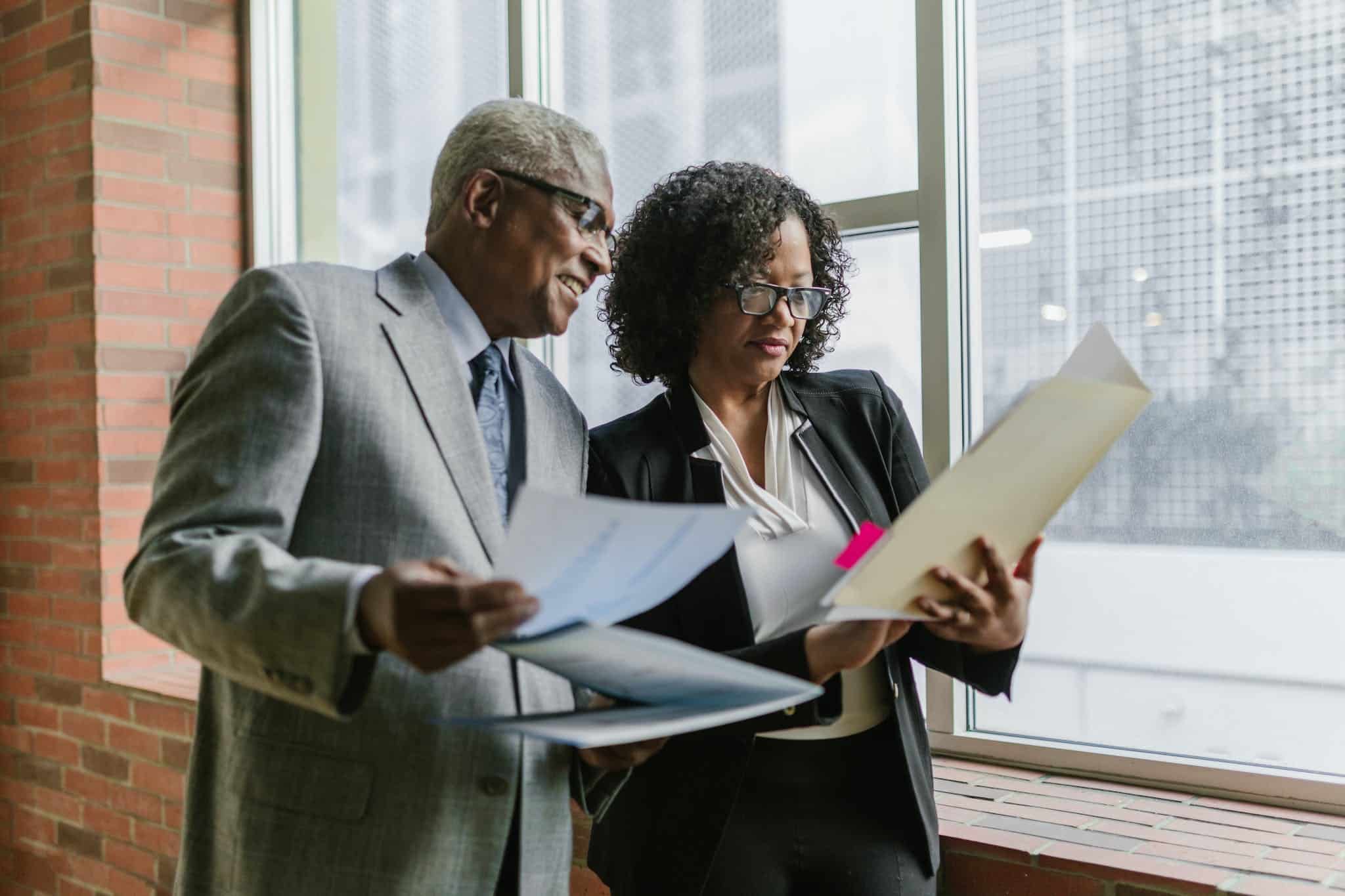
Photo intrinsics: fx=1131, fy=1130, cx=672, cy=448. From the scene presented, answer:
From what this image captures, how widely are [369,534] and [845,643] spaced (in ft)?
1.85

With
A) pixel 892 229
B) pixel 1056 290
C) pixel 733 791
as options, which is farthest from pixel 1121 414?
pixel 892 229

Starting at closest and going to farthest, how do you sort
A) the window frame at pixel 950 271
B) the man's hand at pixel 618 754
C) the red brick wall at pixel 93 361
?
the man's hand at pixel 618 754 < the window frame at pixel 950 271 < the red brick wall at pixel 93 361

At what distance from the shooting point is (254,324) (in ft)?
3.88

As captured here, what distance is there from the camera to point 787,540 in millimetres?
1546

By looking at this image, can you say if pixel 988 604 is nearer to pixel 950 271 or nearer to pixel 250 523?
pixel 250 523

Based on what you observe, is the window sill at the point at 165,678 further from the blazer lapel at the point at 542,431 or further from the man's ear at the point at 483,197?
the man's ear at the point at 483,197

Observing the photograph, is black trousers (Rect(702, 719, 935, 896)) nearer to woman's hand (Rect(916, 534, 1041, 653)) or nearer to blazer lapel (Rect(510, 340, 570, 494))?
woman's hand (Rect(916, 534, 1041, 653))

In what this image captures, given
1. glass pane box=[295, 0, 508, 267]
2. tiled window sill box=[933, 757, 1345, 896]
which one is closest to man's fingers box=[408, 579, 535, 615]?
tiled window sill box=[933, 757, 1345, 896]

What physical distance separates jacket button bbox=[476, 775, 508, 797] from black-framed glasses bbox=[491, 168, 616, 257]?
25.6 inches

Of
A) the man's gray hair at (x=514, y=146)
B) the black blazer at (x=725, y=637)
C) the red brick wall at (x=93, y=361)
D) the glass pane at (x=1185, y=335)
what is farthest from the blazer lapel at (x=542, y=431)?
the red brick wall at (x=93, y=361)

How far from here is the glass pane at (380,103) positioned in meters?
3.12

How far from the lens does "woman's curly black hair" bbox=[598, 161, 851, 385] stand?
1677 mm

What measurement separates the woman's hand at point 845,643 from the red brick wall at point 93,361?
2360 millimetres

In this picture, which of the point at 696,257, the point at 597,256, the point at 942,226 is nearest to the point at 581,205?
the point at 597,256
